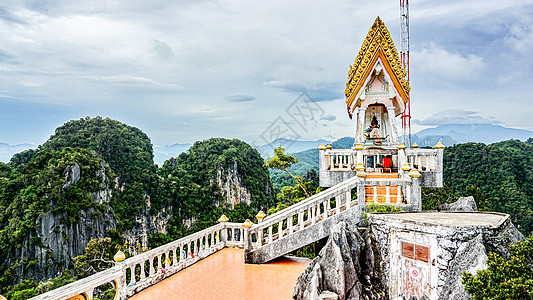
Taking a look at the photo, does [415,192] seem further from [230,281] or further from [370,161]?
[230,281]

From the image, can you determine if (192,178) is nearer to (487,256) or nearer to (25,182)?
(25,182)

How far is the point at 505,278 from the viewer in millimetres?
3842

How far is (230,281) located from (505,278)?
4.95 metres

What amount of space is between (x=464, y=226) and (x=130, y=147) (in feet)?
144

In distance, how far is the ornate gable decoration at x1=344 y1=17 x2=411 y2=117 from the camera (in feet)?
30.5

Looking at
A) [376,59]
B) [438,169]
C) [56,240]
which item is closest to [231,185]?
[56,240]

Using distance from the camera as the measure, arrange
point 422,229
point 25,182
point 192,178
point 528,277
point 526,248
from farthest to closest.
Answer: point 192,178 → point 25,182 → point 422,229 → point 526,248 → point 528,277

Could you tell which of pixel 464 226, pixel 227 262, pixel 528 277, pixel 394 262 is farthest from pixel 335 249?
pixel 227 262

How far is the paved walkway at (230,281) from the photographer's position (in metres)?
6.21

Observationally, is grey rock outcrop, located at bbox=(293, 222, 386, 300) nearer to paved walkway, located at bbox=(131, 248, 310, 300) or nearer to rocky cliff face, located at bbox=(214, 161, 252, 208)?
paved walkway, located at bbox=(131, 248, 310, 300)

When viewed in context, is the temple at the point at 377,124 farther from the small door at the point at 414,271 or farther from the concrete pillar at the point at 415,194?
the small door at the point at 414,271

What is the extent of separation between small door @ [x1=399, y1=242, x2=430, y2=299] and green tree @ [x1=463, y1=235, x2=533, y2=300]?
880mm

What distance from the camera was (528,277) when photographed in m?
3.82

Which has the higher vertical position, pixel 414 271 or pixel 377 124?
pixel 377 124
